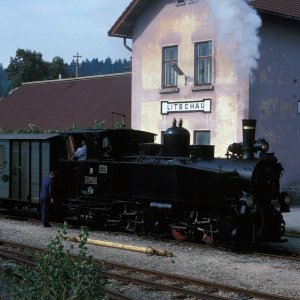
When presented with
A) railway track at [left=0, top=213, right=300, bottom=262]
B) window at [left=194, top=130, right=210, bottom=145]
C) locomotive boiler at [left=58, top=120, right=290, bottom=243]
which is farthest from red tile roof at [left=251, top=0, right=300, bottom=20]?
railway track at [left=0, top=213, right=300, bottom=262]

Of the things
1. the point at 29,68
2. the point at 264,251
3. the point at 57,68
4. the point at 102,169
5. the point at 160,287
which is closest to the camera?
the point at 160,287

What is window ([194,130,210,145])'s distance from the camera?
2155cm

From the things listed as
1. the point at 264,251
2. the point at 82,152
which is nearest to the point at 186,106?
the point at 82,152

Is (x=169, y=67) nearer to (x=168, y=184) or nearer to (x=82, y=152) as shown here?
(x=82, y=152)

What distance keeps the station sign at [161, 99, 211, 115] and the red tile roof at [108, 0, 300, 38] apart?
3.55 m

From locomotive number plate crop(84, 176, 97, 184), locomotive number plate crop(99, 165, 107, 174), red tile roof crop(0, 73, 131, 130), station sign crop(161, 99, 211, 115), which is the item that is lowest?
locomotive number plate crop(84, 176, 97, 184)

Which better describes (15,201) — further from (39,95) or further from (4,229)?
(39,95)

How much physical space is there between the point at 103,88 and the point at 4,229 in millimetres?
18654

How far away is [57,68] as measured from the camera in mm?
64938

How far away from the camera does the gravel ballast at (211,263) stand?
29.1ft

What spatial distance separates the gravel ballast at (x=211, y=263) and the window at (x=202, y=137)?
27.8ft

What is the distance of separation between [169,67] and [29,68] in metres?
41.5

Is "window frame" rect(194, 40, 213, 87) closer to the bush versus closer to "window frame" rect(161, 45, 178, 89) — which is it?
"window frame" rect(161, 45, 178, 89)

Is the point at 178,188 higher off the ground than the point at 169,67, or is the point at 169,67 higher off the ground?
the point at 169,67
